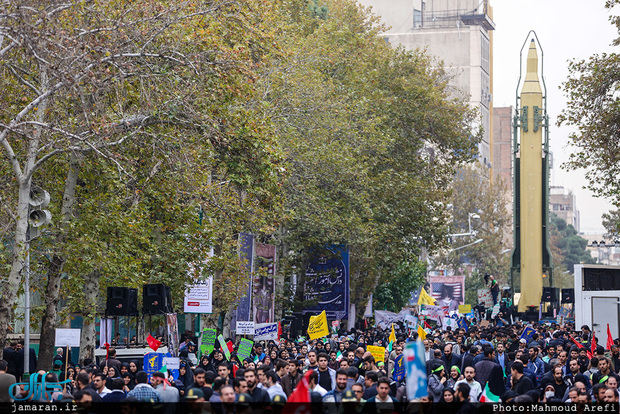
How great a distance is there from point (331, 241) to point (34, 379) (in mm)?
22134

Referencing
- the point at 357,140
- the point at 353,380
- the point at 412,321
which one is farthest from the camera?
the point at 357,140

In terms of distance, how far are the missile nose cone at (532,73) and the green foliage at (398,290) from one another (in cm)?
1143

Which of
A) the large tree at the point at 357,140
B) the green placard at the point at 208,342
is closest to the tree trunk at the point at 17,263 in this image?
the green placard at the point at 208,342

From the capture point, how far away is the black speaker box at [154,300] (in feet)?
66.2

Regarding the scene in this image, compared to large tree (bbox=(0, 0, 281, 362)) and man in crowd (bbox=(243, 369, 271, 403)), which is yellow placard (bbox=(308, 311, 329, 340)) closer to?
large tree (bbox=(0, 0, 281, 362))

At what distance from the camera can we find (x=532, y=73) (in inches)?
2094

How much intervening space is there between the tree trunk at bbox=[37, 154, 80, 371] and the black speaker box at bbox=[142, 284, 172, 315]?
1815 millimetres

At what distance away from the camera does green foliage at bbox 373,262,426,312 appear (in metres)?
53.8

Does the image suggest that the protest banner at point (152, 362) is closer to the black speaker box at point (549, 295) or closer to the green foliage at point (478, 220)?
the black speaker box at point (549, 295)

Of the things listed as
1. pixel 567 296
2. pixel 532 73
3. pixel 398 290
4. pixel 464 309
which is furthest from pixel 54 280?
pixel 532 73

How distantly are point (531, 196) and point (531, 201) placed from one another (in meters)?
A: 0.26

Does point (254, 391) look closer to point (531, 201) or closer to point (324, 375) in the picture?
point (324, 375)

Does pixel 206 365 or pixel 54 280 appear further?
pixel 54 280

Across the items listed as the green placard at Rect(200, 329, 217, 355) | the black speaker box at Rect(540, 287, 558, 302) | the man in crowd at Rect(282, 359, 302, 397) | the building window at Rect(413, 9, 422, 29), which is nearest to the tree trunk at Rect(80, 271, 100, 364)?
the green placard at Rect(200, 329, 217, 355)
